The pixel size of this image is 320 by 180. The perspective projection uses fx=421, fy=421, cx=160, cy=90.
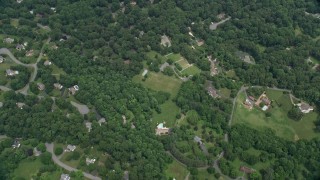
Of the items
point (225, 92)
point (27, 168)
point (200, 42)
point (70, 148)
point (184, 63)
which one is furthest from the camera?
point (200, 42)

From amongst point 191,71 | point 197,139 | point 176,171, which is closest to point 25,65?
point 191,71


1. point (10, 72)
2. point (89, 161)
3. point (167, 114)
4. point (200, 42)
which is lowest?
point (89, 161)

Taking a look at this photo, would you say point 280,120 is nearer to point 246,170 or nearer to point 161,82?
point 246,170

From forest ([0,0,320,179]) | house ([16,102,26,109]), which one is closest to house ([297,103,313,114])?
forest ([0,0,320,179])

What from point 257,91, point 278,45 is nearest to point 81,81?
point 257,91

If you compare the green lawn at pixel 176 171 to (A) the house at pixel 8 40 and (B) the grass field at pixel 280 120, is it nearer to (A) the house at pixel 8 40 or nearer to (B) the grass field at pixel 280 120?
(B) the grass field at pixel 280 120

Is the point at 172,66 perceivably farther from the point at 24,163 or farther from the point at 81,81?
the point at 24,163
